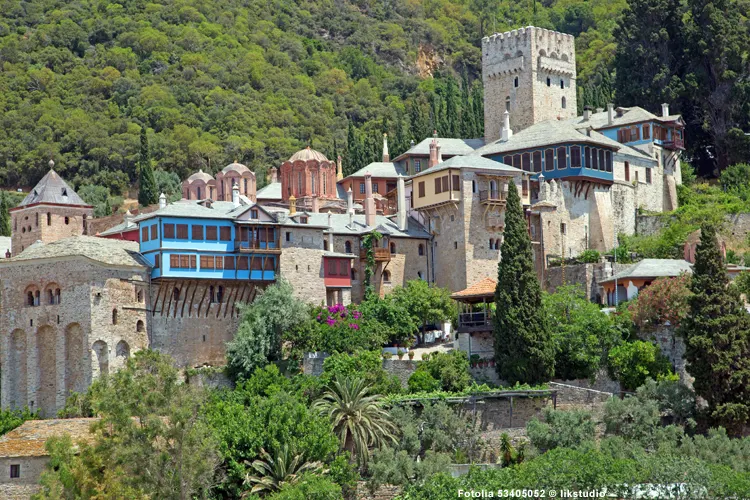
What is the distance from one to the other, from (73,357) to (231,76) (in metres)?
70.3

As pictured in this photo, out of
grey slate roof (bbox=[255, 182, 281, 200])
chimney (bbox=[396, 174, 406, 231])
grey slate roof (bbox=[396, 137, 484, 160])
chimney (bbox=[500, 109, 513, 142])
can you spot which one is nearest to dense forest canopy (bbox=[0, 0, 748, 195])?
grey slate roof (bbox=[396, 137, 484, 160])

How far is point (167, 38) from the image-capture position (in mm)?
132500

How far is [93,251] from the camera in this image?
60406mm

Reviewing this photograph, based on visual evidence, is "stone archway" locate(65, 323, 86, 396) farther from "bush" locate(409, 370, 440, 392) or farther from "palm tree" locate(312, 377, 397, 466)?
"bush" locate(409, 370, 440, 392)

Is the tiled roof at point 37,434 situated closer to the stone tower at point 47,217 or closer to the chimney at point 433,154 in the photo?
the stone tower at point 47,217

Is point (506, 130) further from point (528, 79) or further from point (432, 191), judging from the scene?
point (432, 191)

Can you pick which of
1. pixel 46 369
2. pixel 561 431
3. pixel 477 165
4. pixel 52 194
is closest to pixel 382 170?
pixel 477 165

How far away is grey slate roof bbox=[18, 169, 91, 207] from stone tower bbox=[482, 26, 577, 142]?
2575 cm

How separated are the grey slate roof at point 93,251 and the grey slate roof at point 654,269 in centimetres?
2270

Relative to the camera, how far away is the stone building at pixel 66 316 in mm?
59438

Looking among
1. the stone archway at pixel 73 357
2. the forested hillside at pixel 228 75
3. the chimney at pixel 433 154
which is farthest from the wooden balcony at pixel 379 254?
the forested hillside at pixel 228 75

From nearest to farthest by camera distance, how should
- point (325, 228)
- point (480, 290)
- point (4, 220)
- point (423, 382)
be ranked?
point (423, 382), point (480, 290), point (325, 228), point (4, 220)

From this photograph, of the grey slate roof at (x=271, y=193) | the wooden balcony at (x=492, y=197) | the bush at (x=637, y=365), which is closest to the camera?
the bush at (x=637, y=365)

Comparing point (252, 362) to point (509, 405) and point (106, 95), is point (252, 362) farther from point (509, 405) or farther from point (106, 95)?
point (106, 95)
